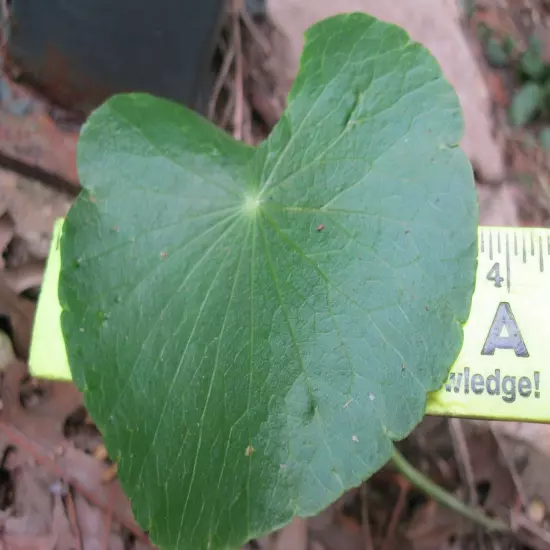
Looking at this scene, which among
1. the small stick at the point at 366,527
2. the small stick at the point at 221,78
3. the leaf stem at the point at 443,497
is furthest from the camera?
the small stick at the point at 221,78

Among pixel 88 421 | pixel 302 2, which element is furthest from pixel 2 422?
pixel 302 2

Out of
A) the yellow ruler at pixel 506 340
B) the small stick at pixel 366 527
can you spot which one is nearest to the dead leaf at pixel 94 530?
the small stick at pixel 366 527

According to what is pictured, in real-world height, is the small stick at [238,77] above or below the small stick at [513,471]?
above

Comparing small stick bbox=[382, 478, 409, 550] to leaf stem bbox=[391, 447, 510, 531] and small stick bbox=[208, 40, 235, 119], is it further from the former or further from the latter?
small stick bbox=[208, 40, 235, 119]

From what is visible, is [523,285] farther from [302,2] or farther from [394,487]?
[302,2]

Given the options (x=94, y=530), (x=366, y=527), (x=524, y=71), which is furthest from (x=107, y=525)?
(x=524, y=71)

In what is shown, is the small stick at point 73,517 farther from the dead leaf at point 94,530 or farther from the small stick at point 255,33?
the small stick at point 255,33
